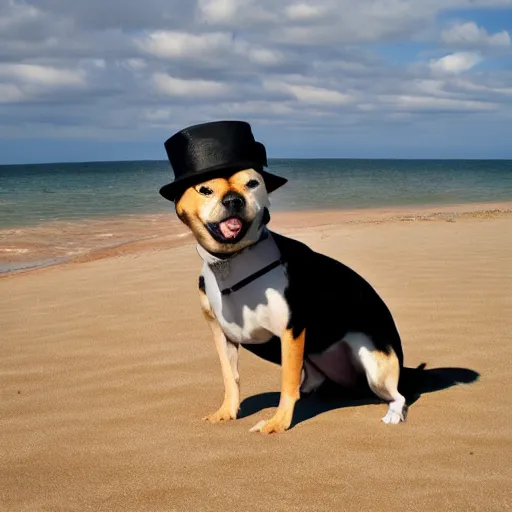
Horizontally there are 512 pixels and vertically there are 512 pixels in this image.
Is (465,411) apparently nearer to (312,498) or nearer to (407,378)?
(407,378)

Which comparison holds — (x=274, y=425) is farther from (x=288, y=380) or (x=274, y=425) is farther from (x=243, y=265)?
(x=243, y=265)

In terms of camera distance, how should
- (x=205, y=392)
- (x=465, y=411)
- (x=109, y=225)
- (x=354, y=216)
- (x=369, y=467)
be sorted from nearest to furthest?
1. (x=369, y=467)
2. (x=465, y=411)
3. (x=205, y=392)
4. (x=109, y=225)
5. (x=354, y=216)

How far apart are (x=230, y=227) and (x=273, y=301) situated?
460 millimetres

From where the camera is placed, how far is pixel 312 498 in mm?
2850

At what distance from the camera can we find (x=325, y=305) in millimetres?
3779

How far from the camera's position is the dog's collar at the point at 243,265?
3.56 meters

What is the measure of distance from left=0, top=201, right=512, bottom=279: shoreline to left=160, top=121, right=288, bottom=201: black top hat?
7668mm

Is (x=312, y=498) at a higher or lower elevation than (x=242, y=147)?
lower

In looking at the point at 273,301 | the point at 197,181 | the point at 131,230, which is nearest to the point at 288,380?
the point at 273,301

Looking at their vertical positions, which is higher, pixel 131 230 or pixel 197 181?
pixel 197 181

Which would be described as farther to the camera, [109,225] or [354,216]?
[354,216]

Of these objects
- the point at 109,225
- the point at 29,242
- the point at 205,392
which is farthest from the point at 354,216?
the point at 205,392

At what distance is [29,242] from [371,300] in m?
12.7

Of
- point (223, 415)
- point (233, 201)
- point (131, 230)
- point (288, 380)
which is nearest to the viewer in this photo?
point (233, 201)
